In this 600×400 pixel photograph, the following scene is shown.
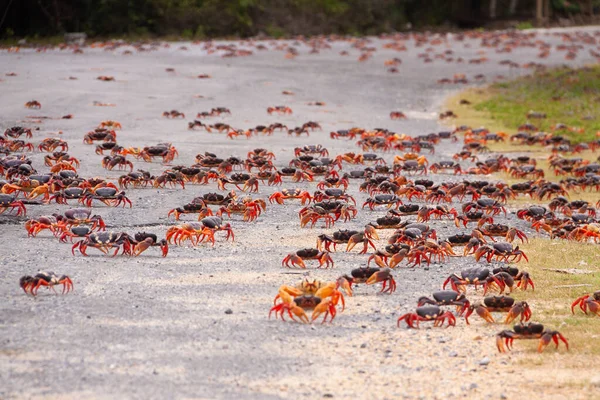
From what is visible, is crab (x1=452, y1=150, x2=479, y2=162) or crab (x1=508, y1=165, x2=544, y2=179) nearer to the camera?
crab (x1=508, y1=165, x2=544, y2=179)

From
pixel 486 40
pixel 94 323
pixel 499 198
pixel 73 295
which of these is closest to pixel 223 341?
pixel 94 323

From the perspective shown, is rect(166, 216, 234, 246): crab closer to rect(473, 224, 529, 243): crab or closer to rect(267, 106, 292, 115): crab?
rect(473, 224, 529, 243): crab

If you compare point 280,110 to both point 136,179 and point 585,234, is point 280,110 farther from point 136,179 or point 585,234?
point 585,234

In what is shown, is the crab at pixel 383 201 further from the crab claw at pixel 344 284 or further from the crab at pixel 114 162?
the crab claw at pixel 344 284

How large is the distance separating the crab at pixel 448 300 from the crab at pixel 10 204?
540cm

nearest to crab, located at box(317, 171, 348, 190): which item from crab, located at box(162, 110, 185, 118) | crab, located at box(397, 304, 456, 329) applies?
crab, located at box(397, 304, 456, 329)

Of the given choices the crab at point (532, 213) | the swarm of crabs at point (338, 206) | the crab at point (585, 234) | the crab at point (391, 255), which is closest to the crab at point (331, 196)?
the swarm of crabs at point (338, 206)

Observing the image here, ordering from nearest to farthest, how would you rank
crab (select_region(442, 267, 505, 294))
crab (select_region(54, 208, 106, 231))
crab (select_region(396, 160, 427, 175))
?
crab (select_region(442, 267, 505, 294)) → crab (select_region(54, 208, 106, 231)) → crab (select_region(396, 160, 427, 175))

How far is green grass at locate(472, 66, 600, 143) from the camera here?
24312mm

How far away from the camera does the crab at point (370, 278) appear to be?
8453 millimetres

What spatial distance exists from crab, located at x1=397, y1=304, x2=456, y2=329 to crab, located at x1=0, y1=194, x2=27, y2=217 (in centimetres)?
537

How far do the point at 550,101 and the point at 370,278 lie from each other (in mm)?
20609

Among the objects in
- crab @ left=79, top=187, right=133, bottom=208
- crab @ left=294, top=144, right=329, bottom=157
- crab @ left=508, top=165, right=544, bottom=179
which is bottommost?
crab @ left=508, top=165, right=544, bottom=179

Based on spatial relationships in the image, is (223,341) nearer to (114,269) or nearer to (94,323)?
(94,323)
